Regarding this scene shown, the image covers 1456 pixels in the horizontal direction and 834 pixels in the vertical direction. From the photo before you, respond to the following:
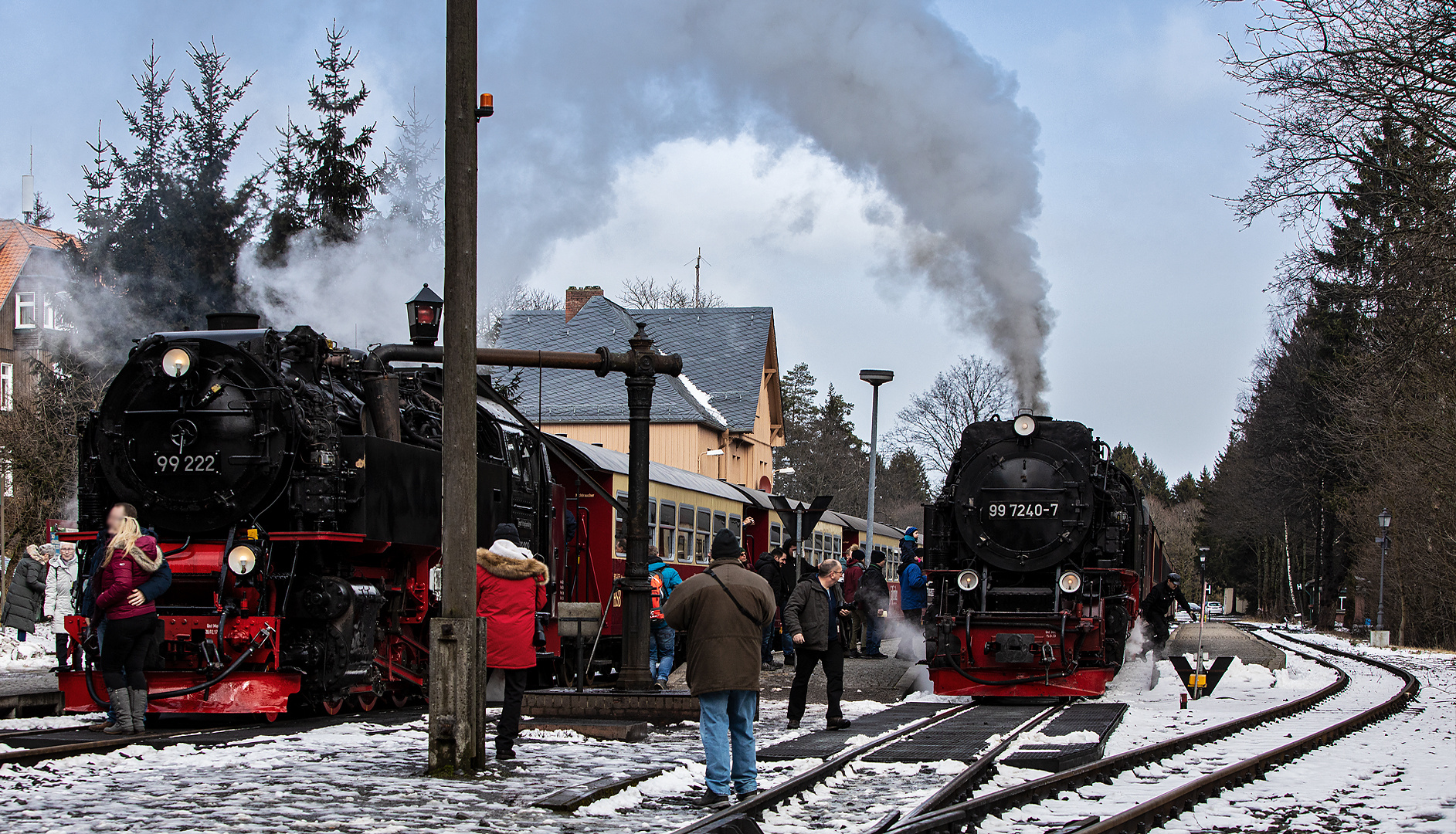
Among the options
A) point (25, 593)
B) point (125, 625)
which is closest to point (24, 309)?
point (25, 593)

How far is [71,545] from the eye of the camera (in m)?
26.2

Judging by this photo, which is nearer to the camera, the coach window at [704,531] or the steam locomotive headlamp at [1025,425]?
the steam locomotive headlamp at [1025,425]

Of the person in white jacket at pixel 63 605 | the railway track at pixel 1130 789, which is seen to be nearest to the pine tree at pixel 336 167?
the person in white jacket at pixel 63 605

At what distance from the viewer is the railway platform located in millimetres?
23438

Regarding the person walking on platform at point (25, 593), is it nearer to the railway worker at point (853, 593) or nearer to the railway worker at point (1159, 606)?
the railway worker at point (853, 593)

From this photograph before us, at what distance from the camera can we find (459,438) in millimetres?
8594

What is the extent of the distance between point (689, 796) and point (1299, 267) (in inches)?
502

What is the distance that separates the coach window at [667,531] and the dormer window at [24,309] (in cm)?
2559

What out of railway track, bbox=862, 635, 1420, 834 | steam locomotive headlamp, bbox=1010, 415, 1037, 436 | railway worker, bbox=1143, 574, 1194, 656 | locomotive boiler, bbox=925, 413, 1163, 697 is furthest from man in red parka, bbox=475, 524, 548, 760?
railway worker, bbox=1143, 574, 1194, 656

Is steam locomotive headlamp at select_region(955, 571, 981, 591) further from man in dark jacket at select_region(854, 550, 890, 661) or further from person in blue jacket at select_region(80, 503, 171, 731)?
person in blue jacket at select_region(80, 503, 171, 731)

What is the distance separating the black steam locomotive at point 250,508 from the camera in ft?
35.7

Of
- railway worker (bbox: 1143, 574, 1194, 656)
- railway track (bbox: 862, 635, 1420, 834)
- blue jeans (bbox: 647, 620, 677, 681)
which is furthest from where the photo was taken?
railway worker (bbox: 1143, 574, 1194, 656)

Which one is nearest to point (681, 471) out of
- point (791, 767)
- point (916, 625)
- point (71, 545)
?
point (916, 625)

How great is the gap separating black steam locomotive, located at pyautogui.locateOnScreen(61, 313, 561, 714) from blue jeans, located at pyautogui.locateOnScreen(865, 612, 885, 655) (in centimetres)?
925
